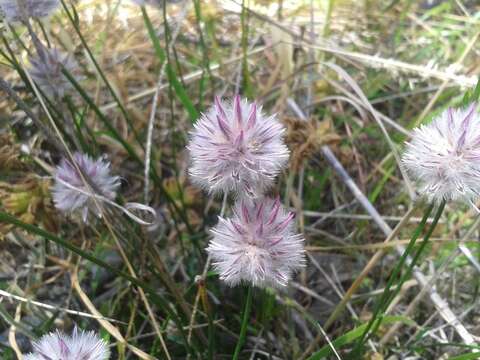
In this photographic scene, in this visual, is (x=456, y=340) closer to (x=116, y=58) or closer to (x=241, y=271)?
(x=241, y=271)

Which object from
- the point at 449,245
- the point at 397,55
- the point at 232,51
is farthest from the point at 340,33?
the point at 449,245

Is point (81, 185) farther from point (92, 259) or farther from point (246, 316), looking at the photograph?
point (246, 316)

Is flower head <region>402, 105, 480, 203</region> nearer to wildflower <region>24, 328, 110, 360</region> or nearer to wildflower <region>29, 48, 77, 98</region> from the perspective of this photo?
wildflower <region>24, 328, 110, 360</region>

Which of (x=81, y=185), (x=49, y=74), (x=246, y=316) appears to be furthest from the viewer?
(x=49, y=74)

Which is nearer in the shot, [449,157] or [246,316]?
[449,157]

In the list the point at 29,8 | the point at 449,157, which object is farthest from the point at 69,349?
the point at 29,8

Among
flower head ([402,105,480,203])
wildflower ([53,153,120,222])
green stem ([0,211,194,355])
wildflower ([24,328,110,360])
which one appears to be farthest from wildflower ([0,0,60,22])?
flower head ([402,105,480,203])
